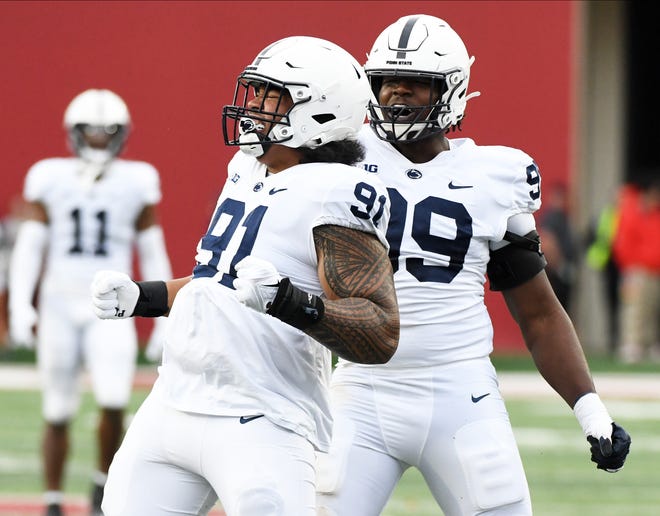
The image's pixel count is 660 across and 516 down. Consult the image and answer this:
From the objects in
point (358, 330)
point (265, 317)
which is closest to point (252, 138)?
point (265, 317)

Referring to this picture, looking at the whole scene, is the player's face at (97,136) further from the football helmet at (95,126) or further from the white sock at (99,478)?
the white sock at (99,478)

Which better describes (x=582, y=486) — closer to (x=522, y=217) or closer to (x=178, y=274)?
(x=522, y=217)

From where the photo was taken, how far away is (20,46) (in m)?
15.1

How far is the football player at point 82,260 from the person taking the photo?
654 cm

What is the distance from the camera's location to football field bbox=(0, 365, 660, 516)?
23.2 ft

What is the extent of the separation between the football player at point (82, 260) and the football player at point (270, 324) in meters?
3.17

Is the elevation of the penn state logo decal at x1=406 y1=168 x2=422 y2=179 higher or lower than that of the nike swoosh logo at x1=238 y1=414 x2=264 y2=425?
higher

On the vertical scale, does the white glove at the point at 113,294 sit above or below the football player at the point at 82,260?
above

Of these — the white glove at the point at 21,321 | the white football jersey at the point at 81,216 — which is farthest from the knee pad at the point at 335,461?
the white glove at the point at 21,321

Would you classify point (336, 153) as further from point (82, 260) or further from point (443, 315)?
point (82, 260)

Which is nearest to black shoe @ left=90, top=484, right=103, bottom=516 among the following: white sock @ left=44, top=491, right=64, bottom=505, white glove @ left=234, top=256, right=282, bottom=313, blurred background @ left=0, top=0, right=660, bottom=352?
white sock @ left=44, top=491, right=64, bottom=505

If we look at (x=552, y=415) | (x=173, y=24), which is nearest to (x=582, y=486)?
(x=552, y=415)

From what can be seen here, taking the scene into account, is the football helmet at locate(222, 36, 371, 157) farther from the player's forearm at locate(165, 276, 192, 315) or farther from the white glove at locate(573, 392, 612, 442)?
the white glove at locate(573, 392, 612, 442)

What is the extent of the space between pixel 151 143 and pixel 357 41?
2.40 metres
